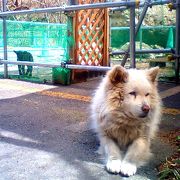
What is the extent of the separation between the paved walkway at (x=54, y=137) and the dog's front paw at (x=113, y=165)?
4 cm

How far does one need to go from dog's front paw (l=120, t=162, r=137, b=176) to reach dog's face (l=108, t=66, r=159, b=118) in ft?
1.11

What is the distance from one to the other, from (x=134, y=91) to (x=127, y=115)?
0.18 meters

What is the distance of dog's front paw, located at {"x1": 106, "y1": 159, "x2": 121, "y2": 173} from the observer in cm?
199

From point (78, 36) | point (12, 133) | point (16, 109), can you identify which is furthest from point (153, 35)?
point (12, 133)

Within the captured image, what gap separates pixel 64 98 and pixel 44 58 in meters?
4.01

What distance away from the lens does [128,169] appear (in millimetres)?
1968

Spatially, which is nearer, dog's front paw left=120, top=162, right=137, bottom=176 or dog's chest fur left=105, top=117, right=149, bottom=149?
dog's front paw left=120, top=162, right=137, bottom=176

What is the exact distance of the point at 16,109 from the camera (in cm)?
370

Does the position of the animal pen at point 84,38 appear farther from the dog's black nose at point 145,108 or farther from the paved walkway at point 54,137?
the dog's black nose at point 145,108

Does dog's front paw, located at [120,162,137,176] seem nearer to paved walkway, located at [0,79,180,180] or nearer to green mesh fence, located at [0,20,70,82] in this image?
paved walkway, located at [0,79,180,180]

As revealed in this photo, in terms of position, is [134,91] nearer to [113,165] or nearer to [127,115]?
[127,115]

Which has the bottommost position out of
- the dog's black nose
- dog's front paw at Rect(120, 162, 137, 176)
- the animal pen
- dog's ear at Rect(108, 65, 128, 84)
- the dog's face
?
Result: dog's front paw at Rect(120, 162, 137, 176)

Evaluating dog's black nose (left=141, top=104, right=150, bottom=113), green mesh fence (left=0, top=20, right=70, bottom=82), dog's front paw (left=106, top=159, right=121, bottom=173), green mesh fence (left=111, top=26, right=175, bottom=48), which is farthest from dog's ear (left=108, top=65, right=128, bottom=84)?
green mesh fence (left=111, top=26, right=175, bottom=48)

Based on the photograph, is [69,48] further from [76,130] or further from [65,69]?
[76,130]
